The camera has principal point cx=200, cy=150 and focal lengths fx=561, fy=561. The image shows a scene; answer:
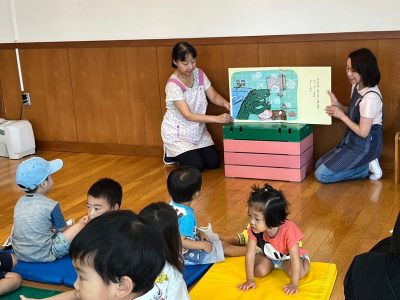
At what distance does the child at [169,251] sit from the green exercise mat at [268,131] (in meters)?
2.03

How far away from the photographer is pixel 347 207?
11.8ft

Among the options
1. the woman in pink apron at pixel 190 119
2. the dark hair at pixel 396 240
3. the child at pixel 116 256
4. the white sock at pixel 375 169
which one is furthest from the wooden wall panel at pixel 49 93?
the dark hair at pixel 396 240

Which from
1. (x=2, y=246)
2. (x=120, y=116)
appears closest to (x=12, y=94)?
(x=120, y=116)

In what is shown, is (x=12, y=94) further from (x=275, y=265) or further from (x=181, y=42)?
(x=275, y=265)

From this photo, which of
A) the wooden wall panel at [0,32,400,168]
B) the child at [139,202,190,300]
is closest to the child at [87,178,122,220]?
the child at [139,202,190,300]

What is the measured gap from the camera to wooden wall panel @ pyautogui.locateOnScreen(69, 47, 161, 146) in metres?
5.01

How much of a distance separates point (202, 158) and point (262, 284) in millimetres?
2058

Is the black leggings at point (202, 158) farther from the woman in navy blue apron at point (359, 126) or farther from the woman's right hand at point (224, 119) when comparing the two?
the woman in navy blue apron at point (359, 126)

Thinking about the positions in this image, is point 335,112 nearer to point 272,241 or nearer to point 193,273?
point 272,241

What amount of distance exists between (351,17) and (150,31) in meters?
1.71

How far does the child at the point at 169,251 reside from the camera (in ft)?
6.59

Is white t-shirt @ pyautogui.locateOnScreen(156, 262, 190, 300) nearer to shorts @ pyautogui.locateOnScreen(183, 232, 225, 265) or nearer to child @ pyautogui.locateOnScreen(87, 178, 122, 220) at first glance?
shorts @ pyautogui.locateOnScreen(183, 232, 225, 265)

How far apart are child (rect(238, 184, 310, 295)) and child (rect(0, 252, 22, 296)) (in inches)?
44.1

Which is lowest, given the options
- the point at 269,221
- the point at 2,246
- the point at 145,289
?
the point at 2,246
